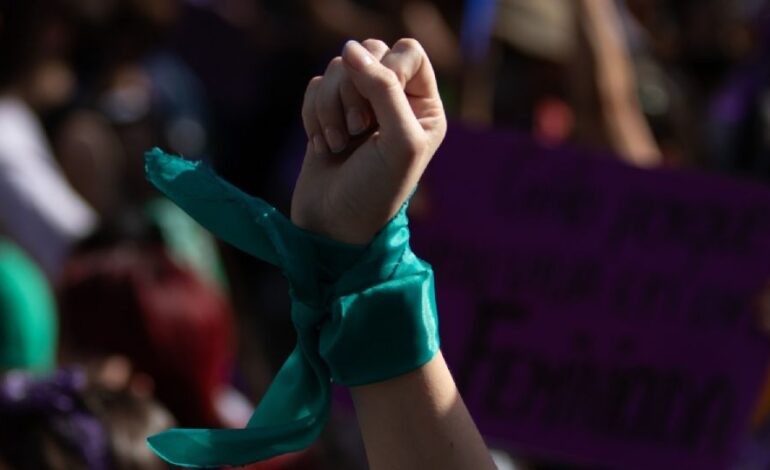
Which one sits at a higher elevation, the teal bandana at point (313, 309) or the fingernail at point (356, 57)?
the fingernail at point (356, 57)

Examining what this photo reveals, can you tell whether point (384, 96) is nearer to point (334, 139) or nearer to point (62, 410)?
point (334, 139)

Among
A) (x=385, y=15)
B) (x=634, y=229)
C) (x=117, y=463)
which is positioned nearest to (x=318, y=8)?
(x=385, y=15)

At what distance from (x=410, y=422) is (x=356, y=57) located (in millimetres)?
359

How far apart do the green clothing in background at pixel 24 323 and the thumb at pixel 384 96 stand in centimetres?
159

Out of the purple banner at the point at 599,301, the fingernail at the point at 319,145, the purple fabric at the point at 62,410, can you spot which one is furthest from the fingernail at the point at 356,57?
the purple banner at the point at 599,301

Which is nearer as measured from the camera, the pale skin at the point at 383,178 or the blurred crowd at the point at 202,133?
the pale skin at the point at 383,178

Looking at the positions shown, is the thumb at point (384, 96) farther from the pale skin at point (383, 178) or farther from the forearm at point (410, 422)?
the forearm at point (410, 422)

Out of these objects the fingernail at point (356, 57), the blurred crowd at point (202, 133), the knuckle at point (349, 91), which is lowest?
the blurred crowd at point (202, 133)

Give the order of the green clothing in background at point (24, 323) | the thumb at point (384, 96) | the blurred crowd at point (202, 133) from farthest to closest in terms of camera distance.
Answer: the green clothing in background at point (24, 323) < the blurred crowd at point (202, 133) < the thumb at point (384, 96)

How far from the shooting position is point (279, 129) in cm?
583

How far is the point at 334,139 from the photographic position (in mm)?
1496

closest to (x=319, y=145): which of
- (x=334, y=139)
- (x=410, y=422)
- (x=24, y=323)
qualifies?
(x=334, y=139)

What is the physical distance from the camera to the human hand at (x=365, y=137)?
144 centimetres

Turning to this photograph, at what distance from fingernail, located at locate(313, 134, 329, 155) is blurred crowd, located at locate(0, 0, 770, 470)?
873mm
